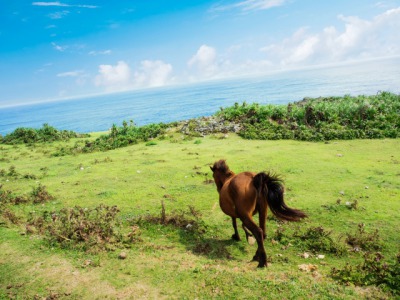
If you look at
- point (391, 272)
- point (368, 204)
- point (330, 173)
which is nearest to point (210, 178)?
point (330, 173)

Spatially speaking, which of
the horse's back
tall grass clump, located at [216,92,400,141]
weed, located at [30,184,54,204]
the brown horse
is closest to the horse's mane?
the horse's back

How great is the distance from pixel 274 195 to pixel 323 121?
1463 centimetres

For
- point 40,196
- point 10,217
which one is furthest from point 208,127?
point 10,217

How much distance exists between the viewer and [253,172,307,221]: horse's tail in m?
5.27

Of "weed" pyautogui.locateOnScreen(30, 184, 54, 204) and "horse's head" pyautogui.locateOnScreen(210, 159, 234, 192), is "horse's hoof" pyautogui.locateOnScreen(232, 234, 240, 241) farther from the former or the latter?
"weed" pyautogui.locateOnScreen(30, 184, 54, 204)

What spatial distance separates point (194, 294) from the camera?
4.61 metres

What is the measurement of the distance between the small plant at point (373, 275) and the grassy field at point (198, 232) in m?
0.13

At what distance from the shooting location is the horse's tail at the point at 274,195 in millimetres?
5270

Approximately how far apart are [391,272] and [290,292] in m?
1.75

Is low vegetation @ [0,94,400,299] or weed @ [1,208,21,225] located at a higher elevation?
weed @ [1,208,21,225]

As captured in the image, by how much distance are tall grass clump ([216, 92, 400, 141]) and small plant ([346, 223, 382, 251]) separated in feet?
36.0

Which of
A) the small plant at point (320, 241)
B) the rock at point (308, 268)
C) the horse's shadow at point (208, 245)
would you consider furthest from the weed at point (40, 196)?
the rock at point (308, 268)

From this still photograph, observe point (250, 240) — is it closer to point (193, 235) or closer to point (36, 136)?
point (193, 235)

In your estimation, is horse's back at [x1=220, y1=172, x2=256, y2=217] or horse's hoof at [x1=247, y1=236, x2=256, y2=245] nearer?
horse's back at [x1=220, y1=172, x2=256, y2=217]
